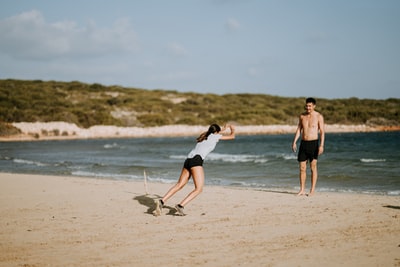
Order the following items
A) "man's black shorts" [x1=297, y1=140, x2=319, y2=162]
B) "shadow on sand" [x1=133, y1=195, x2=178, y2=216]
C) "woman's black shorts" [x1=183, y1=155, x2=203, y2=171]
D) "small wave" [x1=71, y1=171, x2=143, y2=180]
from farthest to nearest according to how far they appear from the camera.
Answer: "small wave" [x1=71, y1=171, x2=143, y2=180] < "man's black shorts" [x1=297, y1=140, x2=319, y2=162] < "shadow on sand" [x1=133, y1=195, x2=178, y2=216] < "woman's black shorts" [x1=183, y1=155, x2=203, y2=171]

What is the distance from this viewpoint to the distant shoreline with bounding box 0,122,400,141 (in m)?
55.0

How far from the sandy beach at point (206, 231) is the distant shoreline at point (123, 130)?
47.6 metres

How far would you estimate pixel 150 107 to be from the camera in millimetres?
78812

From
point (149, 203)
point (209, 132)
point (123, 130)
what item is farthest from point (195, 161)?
point (123, 130)

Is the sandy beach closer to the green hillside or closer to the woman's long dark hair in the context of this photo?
the woman's long dark hair

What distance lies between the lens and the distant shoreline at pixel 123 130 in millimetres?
54969

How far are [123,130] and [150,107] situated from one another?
15542 millimetres

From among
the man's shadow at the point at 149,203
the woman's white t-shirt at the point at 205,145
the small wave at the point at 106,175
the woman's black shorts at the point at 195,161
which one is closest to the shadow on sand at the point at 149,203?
the man's shadow at the point at 149,203

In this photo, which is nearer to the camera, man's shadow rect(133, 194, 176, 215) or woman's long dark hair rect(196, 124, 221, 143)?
woman's long dark hair rect(196, 124, 221, 143)

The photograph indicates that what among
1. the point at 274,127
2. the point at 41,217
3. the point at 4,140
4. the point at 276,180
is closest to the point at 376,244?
the point at 41,217

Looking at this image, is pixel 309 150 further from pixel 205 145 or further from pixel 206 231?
pixel 206 231

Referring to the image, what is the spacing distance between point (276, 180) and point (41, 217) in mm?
8197

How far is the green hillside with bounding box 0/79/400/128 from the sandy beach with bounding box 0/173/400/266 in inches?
2192

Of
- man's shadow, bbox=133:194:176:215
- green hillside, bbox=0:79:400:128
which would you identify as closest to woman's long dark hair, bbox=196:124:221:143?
man's shadow, bbox=133:194:176:215
